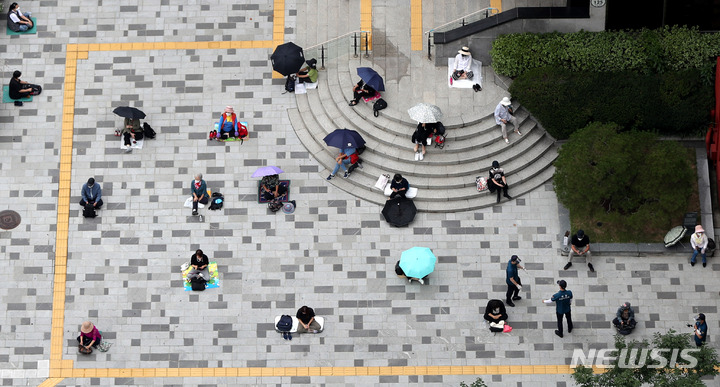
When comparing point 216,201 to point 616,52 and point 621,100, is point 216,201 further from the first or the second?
point 616,52

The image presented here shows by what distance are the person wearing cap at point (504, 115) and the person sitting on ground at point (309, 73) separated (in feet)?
23.9

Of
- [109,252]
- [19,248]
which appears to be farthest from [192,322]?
[19,248]

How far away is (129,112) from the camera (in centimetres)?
4825

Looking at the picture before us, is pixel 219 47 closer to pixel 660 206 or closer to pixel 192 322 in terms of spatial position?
pixel 192 322

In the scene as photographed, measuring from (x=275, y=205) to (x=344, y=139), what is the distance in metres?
3.60

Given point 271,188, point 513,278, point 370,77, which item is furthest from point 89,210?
point 513,278

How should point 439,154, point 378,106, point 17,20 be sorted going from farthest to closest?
point 17,20
point 378,106
point 439,154

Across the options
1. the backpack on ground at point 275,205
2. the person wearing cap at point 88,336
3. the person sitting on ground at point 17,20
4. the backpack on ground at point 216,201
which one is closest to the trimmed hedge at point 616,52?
the backpack on ground at point 275,205

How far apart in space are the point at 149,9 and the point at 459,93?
43.4 ft

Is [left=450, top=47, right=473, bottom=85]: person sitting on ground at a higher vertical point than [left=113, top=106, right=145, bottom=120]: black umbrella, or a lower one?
higher

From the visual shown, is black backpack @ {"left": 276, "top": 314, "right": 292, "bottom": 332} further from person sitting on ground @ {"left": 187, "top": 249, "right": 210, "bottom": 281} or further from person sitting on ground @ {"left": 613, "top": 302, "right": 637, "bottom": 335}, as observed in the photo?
person sitting on ground @ {"left": 613, "top": 302, "right": 637, "bottom": 335}

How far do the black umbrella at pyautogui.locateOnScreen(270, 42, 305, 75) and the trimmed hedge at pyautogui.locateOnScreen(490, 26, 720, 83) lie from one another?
25.1ft

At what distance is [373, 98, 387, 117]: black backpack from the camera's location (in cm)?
4897

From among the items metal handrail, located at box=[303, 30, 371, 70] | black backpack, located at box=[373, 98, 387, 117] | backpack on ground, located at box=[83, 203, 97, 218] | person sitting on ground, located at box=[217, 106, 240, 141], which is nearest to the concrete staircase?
black backpack, located at box=[373, 98, 387, 117]
